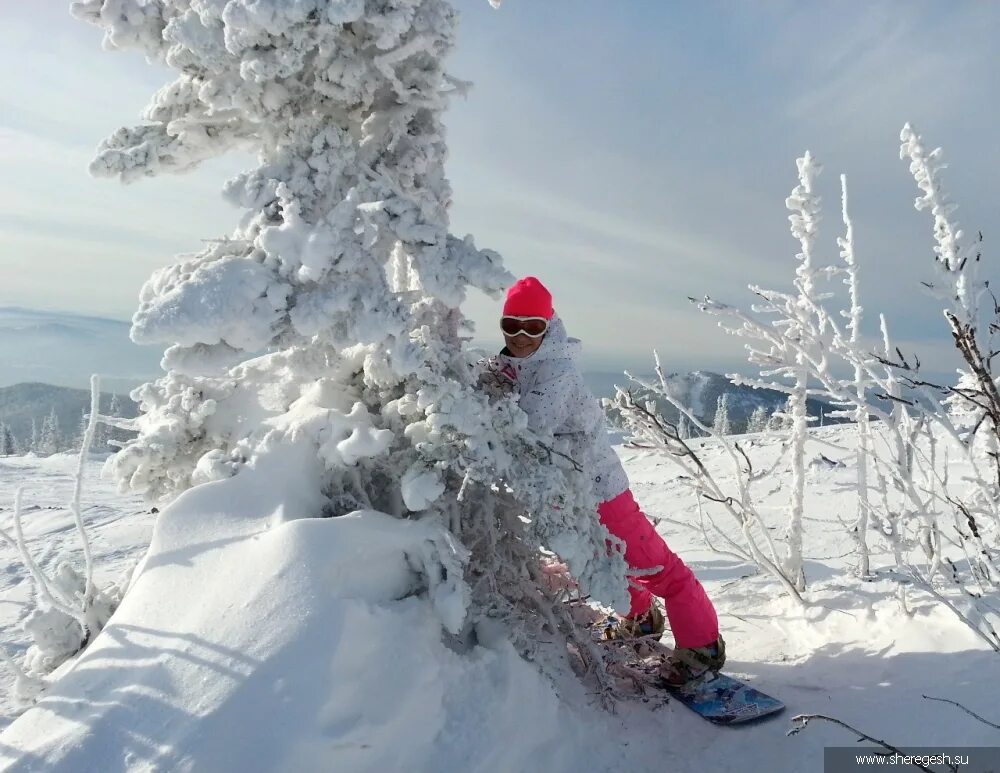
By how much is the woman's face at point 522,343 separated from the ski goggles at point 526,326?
2 centimetres

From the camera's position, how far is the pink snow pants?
3680 mm

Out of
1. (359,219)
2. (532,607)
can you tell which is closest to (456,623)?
(532,607)

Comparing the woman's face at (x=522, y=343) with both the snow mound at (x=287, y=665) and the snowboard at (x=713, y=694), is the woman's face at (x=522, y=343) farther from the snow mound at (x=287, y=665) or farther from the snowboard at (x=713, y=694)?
the snowboard at (x=713, y=694)

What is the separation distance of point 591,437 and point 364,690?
184 centimetres

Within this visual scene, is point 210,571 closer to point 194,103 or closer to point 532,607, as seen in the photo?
point 532,607

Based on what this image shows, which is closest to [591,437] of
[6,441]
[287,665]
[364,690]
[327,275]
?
[327,275]

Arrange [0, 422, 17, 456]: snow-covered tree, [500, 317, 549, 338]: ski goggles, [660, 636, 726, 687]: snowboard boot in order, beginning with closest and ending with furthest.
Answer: [500, 317, 549, 338]: ski goggles
[660, 636, 726, 687]: snowboard boot
[0, 422, 17, 456]: snow-covered tree

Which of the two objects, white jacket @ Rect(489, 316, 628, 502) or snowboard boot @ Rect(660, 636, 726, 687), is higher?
white jacket @ Rect(489, 316, 628, 502)

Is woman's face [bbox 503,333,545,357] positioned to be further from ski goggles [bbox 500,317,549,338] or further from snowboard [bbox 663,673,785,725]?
snowboard [bbox 663,673,785,725]

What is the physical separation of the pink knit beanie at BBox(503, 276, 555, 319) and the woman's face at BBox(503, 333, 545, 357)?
13 centimetres

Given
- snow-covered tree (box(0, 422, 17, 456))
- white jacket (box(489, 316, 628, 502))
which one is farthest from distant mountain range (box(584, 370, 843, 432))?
snow-covered tree (box(0, 422, 17, 456))

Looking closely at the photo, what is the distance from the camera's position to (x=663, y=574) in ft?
12.2

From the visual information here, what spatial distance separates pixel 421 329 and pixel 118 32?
189cm

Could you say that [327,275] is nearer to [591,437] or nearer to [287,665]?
[287,665]
